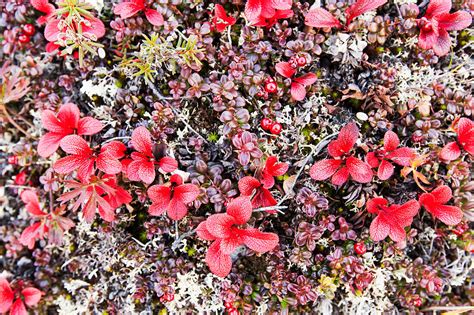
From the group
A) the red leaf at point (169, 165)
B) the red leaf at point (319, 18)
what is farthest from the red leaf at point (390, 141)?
the red leaf at point (169, 165)

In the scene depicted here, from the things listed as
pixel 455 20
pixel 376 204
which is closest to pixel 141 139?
pixel 376 204

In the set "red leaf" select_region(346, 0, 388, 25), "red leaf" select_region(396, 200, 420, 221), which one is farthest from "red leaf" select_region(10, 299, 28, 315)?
"red leaf" select_region(346, 0, 388, 25)

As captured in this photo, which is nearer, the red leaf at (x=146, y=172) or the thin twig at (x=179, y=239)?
the red leaf at (x=146, y=172)

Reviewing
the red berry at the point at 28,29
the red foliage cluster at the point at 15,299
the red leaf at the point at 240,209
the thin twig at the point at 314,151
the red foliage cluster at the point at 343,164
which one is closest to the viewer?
the red leaf at the point at 240,209

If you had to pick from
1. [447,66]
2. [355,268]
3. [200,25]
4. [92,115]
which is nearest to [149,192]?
[92,115]

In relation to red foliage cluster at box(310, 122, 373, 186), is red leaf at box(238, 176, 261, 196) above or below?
below

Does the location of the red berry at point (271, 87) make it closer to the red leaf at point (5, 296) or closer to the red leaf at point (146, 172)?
the red leaf at point (146, 172)

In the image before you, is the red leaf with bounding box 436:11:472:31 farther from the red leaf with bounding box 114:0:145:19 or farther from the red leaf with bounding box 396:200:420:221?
the red leaf with bounding box 114:0:145:19
